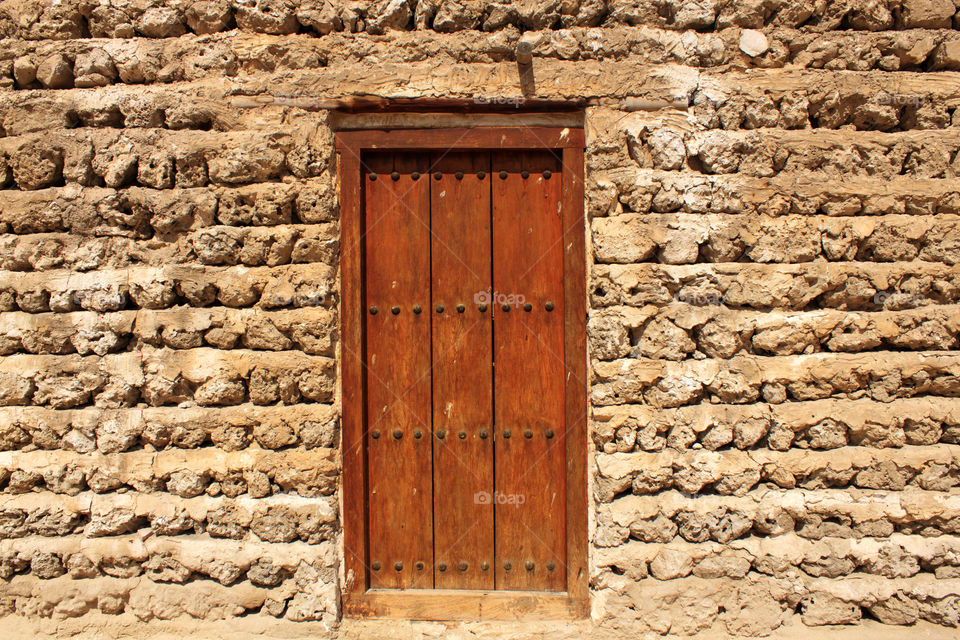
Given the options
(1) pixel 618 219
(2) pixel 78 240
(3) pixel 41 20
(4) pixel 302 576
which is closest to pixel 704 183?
(1) pixel 618 219

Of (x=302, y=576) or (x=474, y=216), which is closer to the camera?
(x=302, y=576)

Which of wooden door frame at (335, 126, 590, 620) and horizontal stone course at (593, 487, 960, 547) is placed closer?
horizontal stone course at (593, 487, 960, 547)

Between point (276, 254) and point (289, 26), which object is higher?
point (289, 26)

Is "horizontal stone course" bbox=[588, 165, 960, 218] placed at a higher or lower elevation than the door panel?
higher

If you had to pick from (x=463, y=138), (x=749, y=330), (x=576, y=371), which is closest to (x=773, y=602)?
(x=749, y=330)

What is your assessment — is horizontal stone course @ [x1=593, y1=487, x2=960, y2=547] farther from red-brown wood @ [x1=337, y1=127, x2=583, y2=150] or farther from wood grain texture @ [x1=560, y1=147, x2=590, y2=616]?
red-brown wood @ [x1=337, y1=127, x2=583, y2=150]

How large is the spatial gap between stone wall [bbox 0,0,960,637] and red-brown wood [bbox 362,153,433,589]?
0.18m

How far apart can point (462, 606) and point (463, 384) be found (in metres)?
0.92

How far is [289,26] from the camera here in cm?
232

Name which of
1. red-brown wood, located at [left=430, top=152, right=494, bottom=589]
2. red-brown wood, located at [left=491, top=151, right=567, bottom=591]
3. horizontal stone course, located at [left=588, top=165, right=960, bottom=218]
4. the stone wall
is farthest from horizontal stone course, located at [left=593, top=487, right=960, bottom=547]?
horizontal stone course, located at [left=588, top=165, right=960, bottom=218]

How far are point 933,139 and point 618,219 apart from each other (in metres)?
1.32

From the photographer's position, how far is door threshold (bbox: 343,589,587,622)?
2.35 metres

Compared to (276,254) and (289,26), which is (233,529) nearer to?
(276,254)

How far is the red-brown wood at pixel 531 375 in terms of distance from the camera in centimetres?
238
